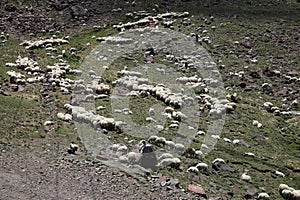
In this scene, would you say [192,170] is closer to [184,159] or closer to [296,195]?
[184,159]

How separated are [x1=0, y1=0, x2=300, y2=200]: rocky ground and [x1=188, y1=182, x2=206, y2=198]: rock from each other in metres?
0.03

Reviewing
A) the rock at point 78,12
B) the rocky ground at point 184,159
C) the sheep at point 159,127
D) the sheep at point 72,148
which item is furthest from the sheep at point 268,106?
the rock at point 78,12

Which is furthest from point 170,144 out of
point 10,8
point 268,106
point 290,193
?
point 10,8

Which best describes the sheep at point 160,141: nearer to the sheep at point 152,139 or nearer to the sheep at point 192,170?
the sheep at point 152,139

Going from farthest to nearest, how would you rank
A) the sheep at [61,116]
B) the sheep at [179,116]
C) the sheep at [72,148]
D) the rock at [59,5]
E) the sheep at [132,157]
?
1. the rock at [59,5]
2. the sheep at [179,116]
3. the sheep at [61,116]
4. the sheep at [72,148]
5. the sheep at [132,157]

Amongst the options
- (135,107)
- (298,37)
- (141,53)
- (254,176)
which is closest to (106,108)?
(135,107)

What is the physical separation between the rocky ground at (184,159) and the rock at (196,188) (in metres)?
0.03

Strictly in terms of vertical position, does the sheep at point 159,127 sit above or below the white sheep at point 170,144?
below

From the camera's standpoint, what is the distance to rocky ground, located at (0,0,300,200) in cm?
1331

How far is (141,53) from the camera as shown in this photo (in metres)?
28.1

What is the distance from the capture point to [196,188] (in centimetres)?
1367

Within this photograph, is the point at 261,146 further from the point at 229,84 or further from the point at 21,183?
the point at 21,183

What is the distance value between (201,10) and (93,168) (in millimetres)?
24852

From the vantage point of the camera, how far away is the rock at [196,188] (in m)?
13.5
